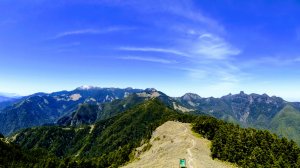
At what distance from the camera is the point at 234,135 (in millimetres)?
144250

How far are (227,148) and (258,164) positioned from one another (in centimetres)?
1415

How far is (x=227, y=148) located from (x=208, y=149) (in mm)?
11518

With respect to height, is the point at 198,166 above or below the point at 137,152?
above

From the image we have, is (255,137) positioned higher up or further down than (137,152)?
higher up

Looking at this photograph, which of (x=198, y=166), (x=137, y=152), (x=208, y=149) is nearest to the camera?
(x=198, y=166)

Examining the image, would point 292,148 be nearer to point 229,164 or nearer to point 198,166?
point 229,164

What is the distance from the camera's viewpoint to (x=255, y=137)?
144 meters

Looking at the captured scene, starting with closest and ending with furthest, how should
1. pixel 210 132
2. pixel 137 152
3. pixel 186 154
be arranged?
pixel 186 154
pixel 210 132
pixel 137 152

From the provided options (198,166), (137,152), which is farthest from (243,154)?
(137,152)

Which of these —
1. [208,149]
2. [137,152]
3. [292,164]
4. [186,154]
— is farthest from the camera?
[137,152]

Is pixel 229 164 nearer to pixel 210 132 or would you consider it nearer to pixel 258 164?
pixel 258 164

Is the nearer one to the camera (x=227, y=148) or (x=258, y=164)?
(x=258, y=164)

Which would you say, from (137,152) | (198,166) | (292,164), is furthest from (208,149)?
(137,152)

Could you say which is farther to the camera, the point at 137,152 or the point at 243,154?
the point at 137,152
